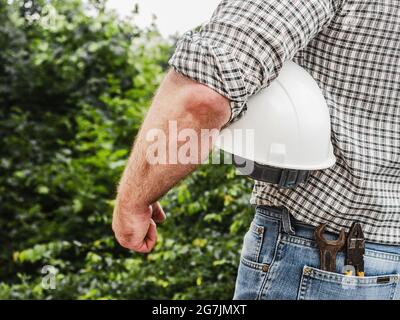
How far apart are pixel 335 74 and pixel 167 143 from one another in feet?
1.61

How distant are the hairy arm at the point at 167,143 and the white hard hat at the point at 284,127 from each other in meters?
0.13

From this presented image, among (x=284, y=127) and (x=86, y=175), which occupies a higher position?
(x=284, y=127)

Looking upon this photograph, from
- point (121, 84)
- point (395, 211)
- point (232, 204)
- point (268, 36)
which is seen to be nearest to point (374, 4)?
point (268, 36)

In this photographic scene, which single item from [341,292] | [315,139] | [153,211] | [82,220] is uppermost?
[315,139]

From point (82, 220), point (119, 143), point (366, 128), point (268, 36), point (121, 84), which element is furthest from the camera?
point (121, 84)

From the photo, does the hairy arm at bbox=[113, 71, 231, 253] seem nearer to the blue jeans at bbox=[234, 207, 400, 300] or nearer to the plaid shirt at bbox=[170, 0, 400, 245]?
the plaid shirt at bbox=[170, 0, 400, 245]

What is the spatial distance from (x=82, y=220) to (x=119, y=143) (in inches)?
33.9

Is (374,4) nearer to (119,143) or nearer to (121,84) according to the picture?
(119,143)

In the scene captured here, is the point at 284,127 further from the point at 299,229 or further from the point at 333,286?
the point at 333,286

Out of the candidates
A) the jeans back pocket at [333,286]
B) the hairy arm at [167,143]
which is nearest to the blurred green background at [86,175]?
the jeans back pocket at [333,286]

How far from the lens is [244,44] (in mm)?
1720

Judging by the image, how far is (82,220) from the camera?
5.22m

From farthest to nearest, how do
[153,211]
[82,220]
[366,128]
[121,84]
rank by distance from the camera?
1. [121,84]
2. [82,220]
3. [153,211]
4. [366,128]

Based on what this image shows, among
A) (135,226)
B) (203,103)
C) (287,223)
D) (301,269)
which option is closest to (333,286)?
(301,269)
